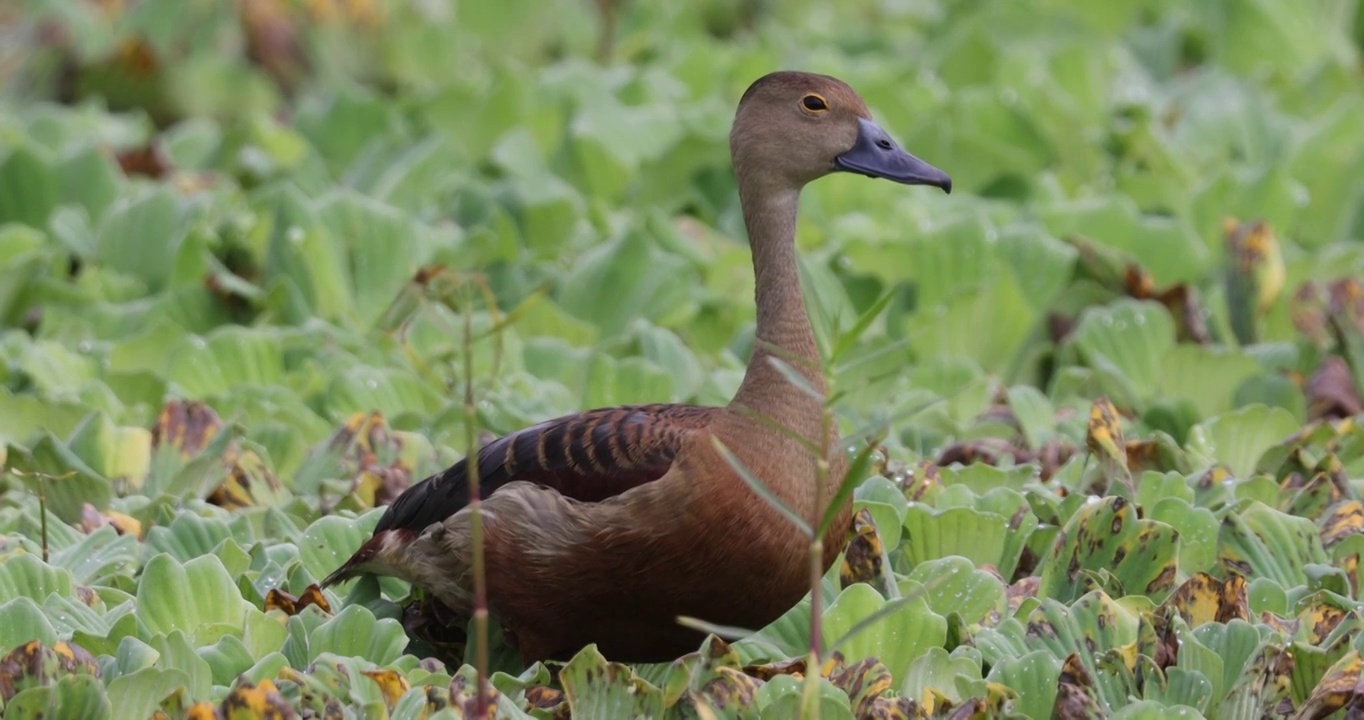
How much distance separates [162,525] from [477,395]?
0.85 m

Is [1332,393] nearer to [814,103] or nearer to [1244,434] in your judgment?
[1244,434]

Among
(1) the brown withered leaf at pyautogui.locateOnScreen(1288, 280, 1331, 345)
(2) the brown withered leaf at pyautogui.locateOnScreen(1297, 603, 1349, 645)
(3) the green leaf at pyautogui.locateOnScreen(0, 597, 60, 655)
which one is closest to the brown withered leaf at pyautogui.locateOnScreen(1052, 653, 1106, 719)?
(2) the brown withered leaf at pyautogui.locateOnScreen(1297, 603, 1349, 645)

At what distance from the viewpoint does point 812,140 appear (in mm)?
3785

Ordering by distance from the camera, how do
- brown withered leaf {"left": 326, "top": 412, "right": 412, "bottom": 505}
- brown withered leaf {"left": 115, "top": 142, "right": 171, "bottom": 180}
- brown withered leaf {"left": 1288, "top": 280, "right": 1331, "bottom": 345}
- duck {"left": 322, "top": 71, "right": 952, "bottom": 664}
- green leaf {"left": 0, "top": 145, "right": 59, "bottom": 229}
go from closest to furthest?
duck {"left": 322, "top": 71, "right": 952, "bottom": 664}
brown withered leaf {"left": 326, "top": 412, "right": 412, "bottom": 505}
brown withered leaf {"left": 1288, "top": 280, "right": 1331, "bottom": 345}
green leaf {"left": 0, "top": 145, "right": 59, "bottom": 229}
brown withered leaf {"left": 115, "top": 142, "right": 171, "bottom": 180}

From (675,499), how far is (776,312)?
1.52 ft

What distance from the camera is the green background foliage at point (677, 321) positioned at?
3.40 m

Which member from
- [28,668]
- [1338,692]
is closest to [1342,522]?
[1338,692]

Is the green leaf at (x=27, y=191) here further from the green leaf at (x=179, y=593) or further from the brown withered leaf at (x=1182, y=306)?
the brown withered leaf at (x=1182, y=306)

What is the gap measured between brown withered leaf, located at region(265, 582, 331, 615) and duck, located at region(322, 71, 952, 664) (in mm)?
94

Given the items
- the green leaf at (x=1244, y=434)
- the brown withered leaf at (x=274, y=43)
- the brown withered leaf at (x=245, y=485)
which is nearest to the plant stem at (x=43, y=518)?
the brown withered leaf at (x=245, y=485)

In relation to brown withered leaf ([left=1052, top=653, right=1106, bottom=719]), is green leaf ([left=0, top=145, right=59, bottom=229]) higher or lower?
higher

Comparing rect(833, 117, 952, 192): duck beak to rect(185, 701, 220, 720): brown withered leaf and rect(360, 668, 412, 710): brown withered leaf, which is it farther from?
rect(185, 701, 220, 720): brown withered leaf

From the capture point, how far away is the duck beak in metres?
3.79

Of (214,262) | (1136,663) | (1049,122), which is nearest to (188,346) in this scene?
(214,262)
